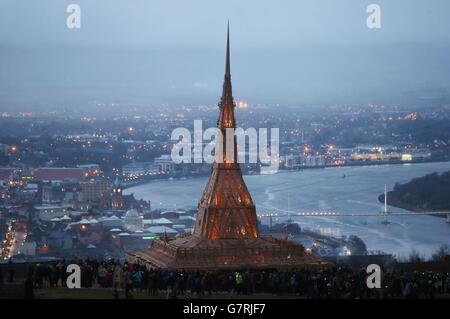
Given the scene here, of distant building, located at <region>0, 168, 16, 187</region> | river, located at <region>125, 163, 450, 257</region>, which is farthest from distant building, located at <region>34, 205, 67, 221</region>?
distant building, located at <region>0, 168, 16, 187</region>

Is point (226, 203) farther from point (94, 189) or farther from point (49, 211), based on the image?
point (94, 189)

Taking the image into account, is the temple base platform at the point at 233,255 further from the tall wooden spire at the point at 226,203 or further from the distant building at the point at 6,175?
the distant building at the point at 6,175

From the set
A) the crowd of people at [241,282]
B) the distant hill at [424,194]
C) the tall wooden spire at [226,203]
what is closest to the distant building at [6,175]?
the distant hill at [424,194]

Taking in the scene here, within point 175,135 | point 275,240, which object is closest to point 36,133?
point 175,135

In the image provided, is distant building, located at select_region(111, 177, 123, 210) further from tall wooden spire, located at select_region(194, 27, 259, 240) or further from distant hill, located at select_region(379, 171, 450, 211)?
tall wooden spire, located at select_region(194, 27, 259, 240)

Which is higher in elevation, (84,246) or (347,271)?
(347,271)

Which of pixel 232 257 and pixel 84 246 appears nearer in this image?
pixel 232 257

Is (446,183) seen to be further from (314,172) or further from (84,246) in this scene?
(84,246)
